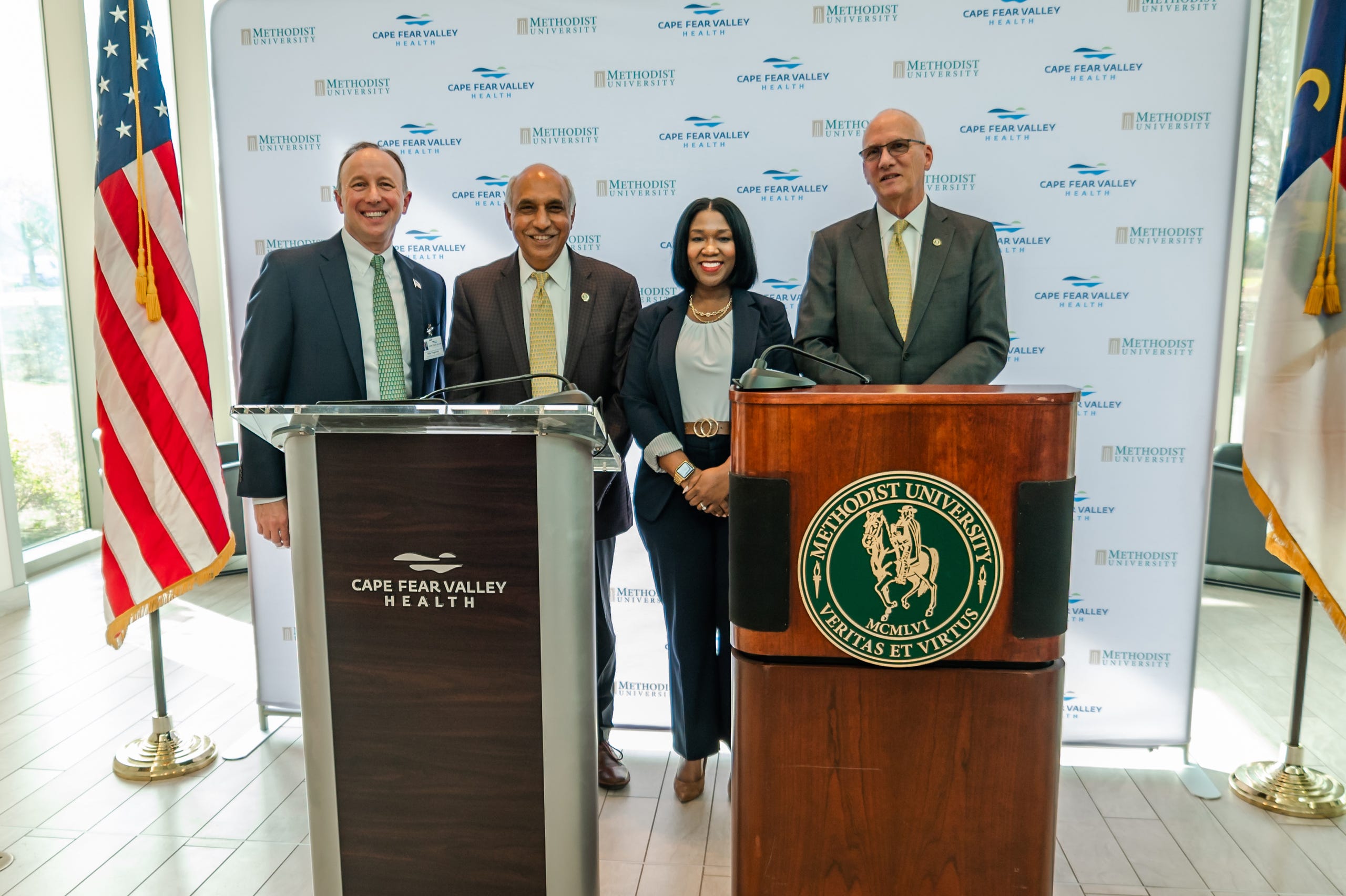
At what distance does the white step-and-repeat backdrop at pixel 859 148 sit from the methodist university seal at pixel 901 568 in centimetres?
187

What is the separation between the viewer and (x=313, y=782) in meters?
1.58

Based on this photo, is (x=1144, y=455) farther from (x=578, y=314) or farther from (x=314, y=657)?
(x=314, y=657)

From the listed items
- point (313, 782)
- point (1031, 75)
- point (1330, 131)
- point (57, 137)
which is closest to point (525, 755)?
point (313, 782)

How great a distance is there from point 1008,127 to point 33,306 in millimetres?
5589

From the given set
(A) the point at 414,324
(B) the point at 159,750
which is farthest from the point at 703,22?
(B) the point at 159,750

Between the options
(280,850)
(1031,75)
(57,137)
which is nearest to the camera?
(280,850)

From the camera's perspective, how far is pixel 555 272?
2656 millimetres

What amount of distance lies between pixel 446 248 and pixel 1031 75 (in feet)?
6.35

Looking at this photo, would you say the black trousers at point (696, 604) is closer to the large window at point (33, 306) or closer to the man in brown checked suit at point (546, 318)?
the man in brown checked suit at point (546, 318)

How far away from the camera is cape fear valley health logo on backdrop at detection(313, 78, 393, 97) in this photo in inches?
120

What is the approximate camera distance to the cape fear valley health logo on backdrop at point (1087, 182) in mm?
2867

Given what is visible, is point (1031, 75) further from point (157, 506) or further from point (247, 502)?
point (157, 506)

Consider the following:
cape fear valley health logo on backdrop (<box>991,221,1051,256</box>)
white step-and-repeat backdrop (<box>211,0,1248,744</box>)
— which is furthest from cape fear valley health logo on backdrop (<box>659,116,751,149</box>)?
cape fear valley health logo on backdrop (<box>991,221,1051,256</box>)

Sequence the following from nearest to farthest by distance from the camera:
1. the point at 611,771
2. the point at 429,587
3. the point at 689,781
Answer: the point at 429,587 < the point at 689,781 < the point at 611,771
